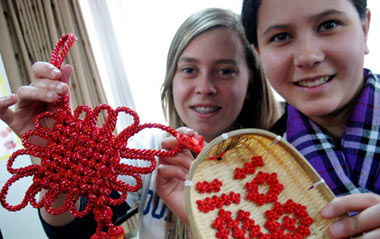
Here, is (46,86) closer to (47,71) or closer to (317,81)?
(47,71)

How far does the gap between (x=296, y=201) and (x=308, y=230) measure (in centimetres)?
5

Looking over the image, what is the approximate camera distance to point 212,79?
731 mm

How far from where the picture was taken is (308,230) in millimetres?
477

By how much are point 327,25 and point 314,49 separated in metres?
0.06

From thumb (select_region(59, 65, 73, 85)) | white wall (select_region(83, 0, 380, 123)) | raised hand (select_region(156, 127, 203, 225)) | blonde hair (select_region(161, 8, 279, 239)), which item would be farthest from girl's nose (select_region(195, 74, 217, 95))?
white wall (select_region(83, 0, 380, 123))

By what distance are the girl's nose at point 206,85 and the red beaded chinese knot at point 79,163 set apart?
263 mm

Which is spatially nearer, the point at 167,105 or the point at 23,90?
the point at 23,90

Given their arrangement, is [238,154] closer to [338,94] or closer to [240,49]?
[338,94]

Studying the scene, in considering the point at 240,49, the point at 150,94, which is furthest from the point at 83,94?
the point at 240,49

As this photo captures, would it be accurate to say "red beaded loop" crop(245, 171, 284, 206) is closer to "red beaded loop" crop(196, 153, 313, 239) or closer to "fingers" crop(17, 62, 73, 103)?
"red beaded loop" crop(196, 153, 313, 239)

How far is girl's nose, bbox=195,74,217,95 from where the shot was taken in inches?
28.2

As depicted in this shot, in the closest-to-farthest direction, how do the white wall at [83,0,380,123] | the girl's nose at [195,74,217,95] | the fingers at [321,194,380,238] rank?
the fingers at [321,194,380,238], the girl's nose at [195,74,217,95], the white wall at [83,0,380,123]

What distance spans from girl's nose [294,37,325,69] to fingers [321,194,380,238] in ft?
0.85

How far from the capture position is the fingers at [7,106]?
1.57ft
